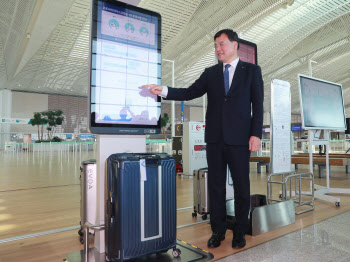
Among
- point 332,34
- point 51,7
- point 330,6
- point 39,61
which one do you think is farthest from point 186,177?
point 332,34

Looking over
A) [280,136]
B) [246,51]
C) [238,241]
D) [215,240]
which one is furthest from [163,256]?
[246,51]

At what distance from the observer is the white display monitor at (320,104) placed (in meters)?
3.24

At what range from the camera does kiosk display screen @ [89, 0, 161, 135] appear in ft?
5.59

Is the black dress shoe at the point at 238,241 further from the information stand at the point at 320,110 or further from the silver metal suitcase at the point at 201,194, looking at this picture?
the information stand at the point at 320,110

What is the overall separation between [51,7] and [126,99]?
1029cm

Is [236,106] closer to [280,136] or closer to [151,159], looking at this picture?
[151,159]

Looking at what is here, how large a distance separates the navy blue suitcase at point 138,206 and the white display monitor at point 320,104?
87.3 inches

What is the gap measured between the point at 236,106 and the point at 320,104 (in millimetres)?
2145

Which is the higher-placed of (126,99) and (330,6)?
(330,6)

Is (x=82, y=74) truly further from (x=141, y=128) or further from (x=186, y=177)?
(x=141, y=128)

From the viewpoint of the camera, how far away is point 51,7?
1009 cm

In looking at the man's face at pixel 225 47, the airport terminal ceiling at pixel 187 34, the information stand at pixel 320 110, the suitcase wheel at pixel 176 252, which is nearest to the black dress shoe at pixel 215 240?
the suitcase wheel at pixel 176 252

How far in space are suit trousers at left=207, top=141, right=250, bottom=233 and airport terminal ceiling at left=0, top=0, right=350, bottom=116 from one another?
10.2 metres

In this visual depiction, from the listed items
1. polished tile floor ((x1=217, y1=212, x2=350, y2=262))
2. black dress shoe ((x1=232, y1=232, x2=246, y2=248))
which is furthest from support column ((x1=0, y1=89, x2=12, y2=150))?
polished tile floor ((x1=217, y1=212, x2=350, y2=262))
